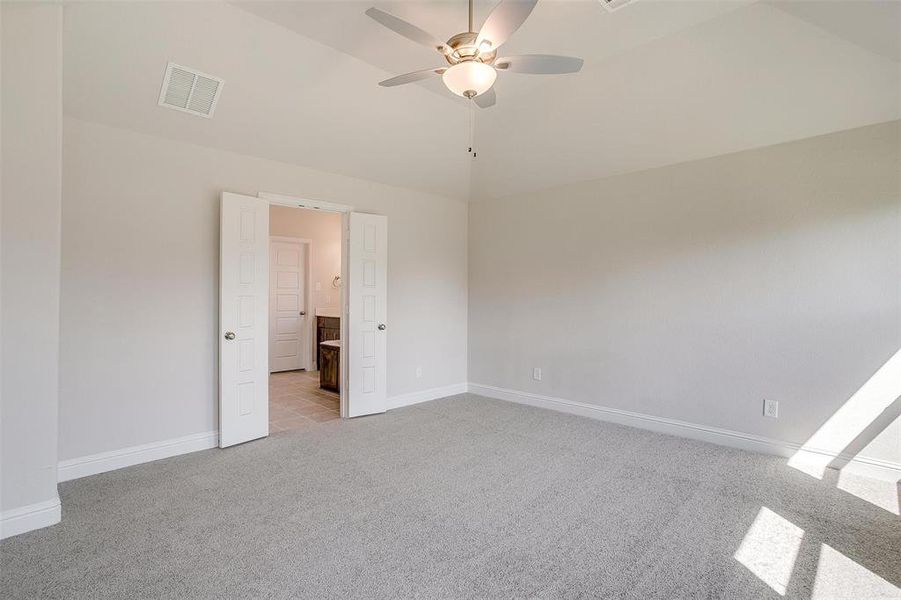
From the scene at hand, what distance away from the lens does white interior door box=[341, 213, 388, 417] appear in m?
4.49

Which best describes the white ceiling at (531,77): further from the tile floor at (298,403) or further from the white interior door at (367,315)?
the tile floor at (298,403)

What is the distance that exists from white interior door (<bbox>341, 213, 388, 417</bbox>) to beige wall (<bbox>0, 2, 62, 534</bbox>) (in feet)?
7.96

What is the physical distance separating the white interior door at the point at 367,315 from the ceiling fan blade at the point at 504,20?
274cm

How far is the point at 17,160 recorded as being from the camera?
221 cm

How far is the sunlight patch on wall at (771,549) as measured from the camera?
194 centimetres

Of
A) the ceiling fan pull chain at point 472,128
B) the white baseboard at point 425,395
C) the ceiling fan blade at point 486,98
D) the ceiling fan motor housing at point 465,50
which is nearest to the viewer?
the ceiling fan motor housing at point 465,50

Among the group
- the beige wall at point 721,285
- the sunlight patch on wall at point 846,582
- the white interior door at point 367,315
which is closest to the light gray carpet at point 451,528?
the sunlight patch on wall at point 846,582

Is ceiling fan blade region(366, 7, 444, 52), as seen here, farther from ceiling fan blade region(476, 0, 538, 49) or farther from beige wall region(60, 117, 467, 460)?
beige wall region(60, 117, 467, 460)

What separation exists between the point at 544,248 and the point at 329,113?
269 cm

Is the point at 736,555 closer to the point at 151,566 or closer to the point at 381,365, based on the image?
the point at 151,566

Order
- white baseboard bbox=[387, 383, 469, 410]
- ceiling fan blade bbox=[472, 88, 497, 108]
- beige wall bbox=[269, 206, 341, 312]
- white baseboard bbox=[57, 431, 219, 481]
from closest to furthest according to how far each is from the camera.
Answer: ceiling fan blade bbox=[472, 88, 497, 108]
white baseboard bbox=[57, 431, 219, 481]
white baseboard bbox=[387, 383, 469, 410]
beige wall bbox=[269, 206, 341, 312]

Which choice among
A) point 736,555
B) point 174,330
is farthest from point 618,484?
point 174,330

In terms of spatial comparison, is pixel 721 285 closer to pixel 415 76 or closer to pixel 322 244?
pixel 415 76

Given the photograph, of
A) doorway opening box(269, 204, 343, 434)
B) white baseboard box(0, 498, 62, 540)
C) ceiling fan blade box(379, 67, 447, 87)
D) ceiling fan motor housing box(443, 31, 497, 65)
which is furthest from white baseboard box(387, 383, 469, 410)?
ceiling fan motor housing box(443, 31, 497, 65)
